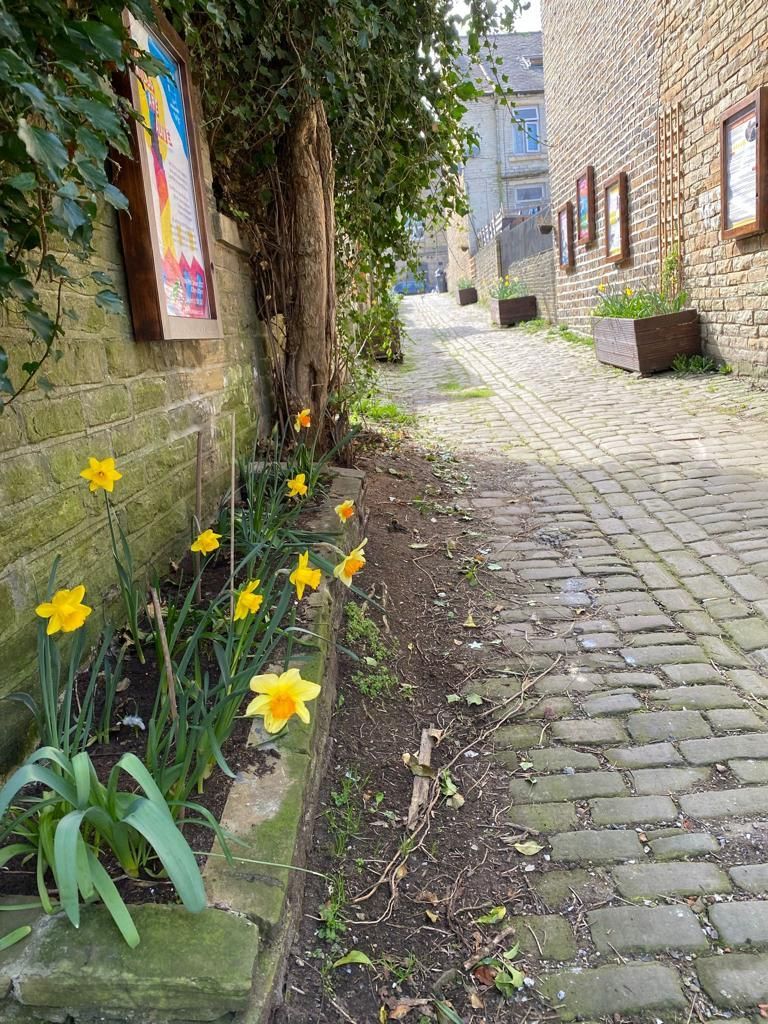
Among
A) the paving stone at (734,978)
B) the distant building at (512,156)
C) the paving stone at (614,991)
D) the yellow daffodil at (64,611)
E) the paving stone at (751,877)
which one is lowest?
the paving stone at (614,991)

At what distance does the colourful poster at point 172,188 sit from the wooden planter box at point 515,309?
15.4 m

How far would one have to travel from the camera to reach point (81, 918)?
1456 millimetres

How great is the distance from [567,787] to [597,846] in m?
0.25

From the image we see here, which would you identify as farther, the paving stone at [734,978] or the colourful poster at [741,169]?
the colourful poster at [741,169]

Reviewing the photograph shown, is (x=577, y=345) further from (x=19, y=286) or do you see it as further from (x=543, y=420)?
(x=19, y=286)

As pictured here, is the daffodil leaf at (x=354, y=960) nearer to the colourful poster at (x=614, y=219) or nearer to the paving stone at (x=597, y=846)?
the paving stone at (x=597, y=846)

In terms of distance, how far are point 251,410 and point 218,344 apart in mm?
639

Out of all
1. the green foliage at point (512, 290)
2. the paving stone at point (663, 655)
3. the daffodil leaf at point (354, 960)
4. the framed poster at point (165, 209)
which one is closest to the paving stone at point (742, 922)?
the daffodil leaf at point (354, 960)

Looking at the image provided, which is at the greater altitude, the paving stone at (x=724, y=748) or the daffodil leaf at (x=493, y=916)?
the paving stone at (x=724, y=748)

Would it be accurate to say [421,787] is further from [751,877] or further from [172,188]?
[172,188]

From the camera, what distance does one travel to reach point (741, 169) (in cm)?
761

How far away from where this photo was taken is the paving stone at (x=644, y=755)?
8.04 feet

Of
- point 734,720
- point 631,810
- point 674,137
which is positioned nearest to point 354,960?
point 631,810

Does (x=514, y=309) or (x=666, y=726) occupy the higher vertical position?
(x=514, y=309)
